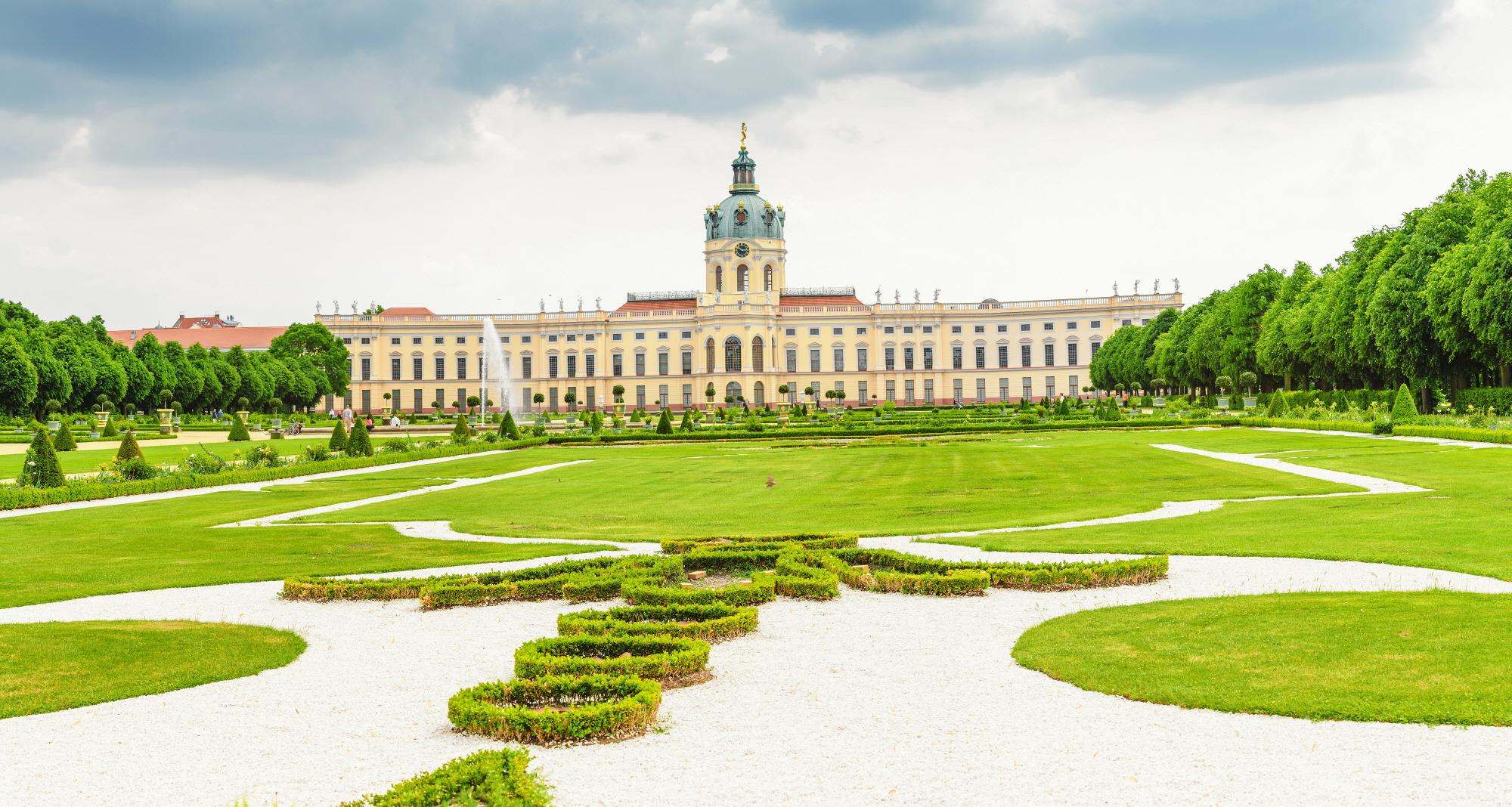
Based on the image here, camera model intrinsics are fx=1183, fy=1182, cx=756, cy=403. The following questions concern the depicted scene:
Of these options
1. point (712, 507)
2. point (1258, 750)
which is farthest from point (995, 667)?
point (712, 507)

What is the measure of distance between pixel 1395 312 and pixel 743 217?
6400 cm

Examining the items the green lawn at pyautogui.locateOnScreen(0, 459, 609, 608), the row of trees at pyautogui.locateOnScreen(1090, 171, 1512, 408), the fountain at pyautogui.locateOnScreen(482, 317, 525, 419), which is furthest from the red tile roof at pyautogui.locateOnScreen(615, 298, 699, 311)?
the green lawn at pyautogui.locateOnScreen(0, 459, 609, 608)

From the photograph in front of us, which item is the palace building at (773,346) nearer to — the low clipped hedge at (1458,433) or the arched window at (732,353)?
the arched window at (732,353)

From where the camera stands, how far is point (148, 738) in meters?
5.57

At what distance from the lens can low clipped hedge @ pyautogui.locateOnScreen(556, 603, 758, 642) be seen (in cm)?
743

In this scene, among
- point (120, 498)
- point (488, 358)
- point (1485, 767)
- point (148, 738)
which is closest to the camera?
point (1485, 767)

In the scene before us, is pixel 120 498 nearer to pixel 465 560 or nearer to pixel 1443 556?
pixel 465 560

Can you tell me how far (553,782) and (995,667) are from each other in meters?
2.88

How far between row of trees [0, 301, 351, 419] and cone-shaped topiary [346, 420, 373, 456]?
87.7 ft

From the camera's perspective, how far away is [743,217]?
3856 inches

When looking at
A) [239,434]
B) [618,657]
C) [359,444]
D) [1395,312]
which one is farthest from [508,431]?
[618,657]

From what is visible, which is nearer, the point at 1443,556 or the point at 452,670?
the point at 452,670

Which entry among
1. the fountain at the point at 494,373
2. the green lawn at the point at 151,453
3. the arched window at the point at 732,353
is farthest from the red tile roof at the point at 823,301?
the green lawn at the point at 151,453

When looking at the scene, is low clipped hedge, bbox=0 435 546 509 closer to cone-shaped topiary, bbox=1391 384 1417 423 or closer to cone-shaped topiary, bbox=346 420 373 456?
cone-shaped topiary, bbox=346 420 373 456
